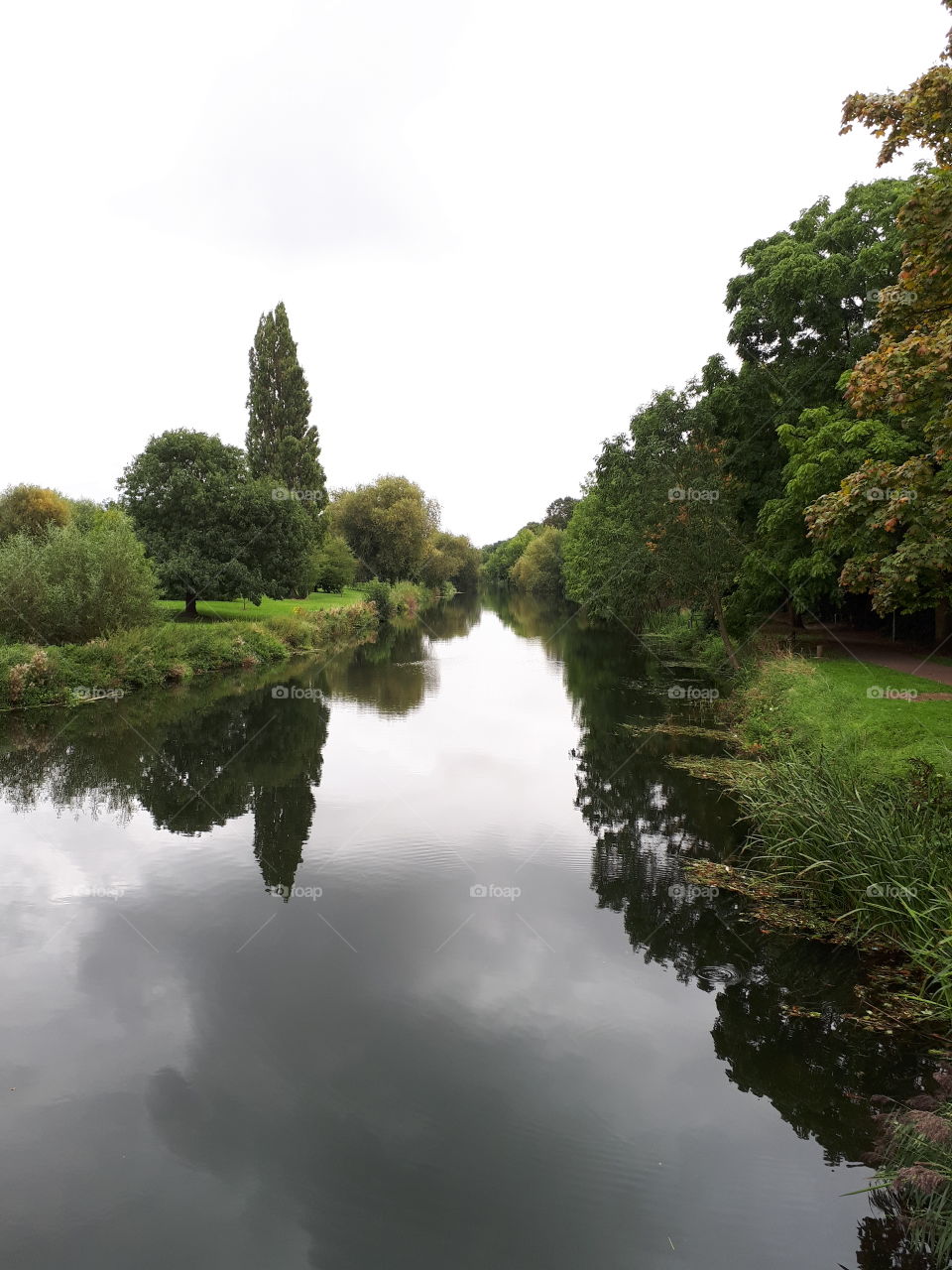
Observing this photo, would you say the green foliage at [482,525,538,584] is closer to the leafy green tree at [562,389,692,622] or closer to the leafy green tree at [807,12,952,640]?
the leafy green tree at [562,389,692,622]

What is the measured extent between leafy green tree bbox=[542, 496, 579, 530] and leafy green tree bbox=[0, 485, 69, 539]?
6567 centimetres

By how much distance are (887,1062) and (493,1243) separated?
377 centimetres

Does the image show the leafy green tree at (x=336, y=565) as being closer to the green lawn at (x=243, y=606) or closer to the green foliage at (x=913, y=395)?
the green lawn at (x=243, y=606)

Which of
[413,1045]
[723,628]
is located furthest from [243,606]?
[413,1045]

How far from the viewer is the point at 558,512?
353 ft

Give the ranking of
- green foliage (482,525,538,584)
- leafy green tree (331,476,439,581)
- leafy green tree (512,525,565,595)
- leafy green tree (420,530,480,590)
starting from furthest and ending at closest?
green foliage (482,525,538,584) < leafy green tree (512,525,565,595) < leafy green tree (420,530,480,590) < leafy green tree (331,476,439,581)

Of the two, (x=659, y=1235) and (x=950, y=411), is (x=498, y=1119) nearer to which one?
(x=659, y=1235)

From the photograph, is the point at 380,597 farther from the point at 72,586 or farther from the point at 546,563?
the point at 546,563

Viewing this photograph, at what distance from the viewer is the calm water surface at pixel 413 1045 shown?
4785 millimetres

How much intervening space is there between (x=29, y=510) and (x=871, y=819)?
53.5 m

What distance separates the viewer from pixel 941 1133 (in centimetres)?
457

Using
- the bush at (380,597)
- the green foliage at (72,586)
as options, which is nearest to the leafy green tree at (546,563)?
the bush at (380,597)

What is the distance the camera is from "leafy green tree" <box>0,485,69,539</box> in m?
45.7

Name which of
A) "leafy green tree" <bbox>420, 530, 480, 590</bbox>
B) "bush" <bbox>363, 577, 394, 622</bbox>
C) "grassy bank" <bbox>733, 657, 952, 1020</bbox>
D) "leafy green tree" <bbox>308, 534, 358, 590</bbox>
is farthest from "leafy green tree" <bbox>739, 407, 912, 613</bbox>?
"leafy green tree" <bbox>420, 530, 480, 590</bbox>
